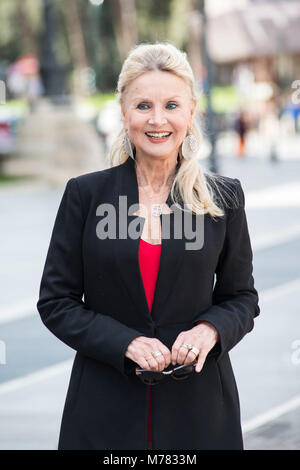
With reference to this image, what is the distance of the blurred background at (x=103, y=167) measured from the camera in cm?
609

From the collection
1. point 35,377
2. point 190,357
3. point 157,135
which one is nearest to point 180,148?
point 157,135

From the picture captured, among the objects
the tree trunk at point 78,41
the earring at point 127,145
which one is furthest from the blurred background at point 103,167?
the earring at point 127,145

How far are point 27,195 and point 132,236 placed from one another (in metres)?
17.2

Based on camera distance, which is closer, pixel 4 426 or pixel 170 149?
pixel 170 149

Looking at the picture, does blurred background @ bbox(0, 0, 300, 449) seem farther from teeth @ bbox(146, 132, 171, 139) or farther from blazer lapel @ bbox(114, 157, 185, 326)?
blazer lapel @ bbox(114, 157, 185, 326)

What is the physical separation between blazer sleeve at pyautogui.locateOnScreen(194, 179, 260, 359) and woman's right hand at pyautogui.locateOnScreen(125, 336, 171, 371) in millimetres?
198

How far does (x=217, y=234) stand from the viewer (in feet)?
9.60

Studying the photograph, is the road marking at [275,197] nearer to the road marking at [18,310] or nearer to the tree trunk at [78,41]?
the road marking at [18,310]

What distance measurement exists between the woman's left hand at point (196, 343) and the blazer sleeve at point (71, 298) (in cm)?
13

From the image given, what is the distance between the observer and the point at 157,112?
112 inches

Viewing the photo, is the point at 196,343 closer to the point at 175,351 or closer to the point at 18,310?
the point at 175,351

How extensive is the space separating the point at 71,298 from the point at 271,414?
3.19 metres
